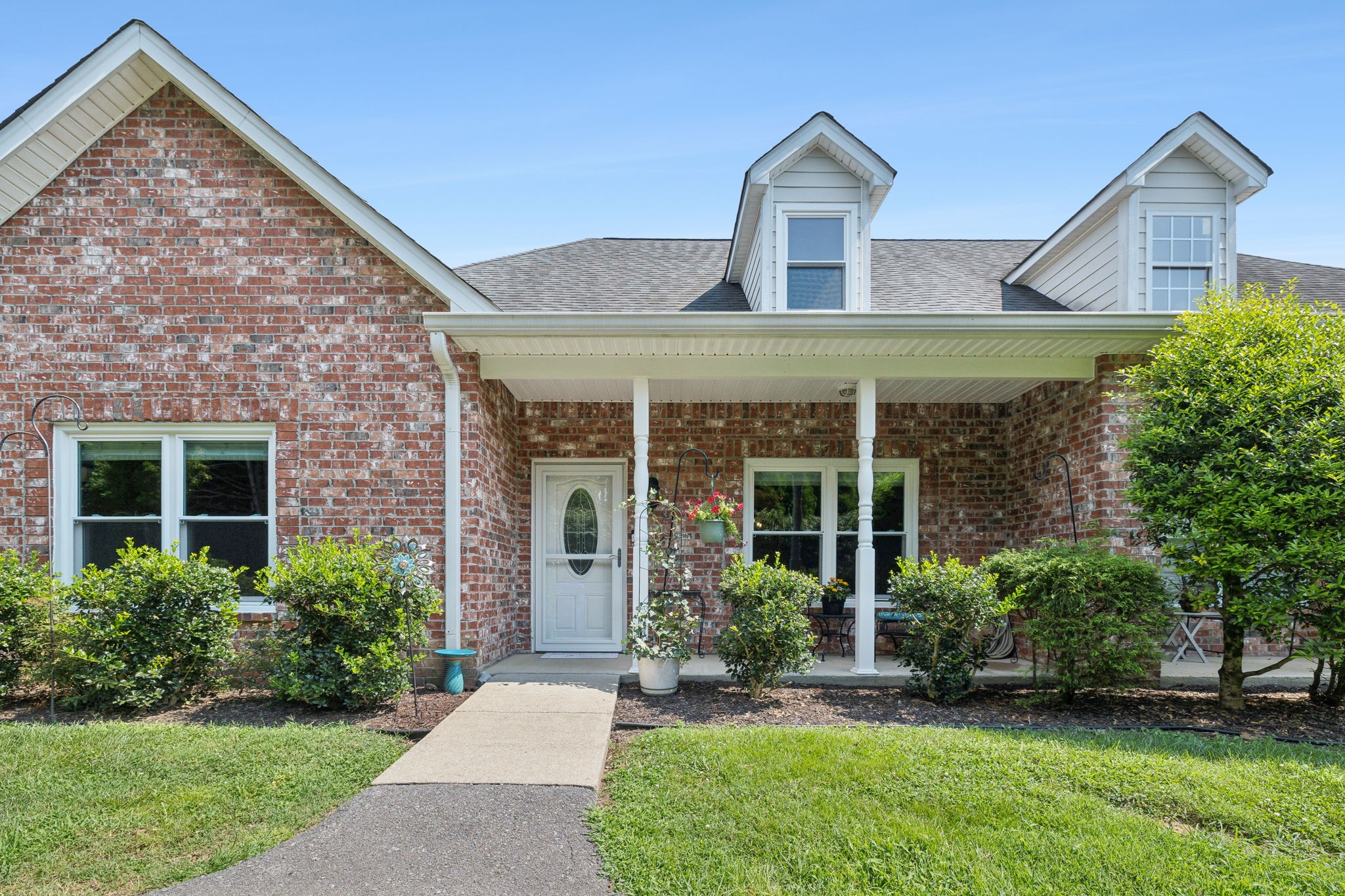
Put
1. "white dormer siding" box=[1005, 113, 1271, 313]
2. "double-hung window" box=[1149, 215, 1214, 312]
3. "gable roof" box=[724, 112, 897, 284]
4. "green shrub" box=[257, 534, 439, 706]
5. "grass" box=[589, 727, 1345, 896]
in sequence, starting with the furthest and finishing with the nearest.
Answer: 1. "gable roof" box=[724, 112, 897, 284]
2. "double-hung window" box=[1149, 215, 1214, 312]
3. "white dormer siding" box=[1005, 113, 1271, 313]
4. "green shrub" box=[257, 534, 439, 706]
5. "grass" box=[589, 727, 1345, 896]

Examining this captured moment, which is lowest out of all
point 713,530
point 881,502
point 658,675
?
point 658,675

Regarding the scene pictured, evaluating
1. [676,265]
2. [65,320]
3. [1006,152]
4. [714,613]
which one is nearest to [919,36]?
[1006,152]

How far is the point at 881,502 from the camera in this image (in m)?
9.50

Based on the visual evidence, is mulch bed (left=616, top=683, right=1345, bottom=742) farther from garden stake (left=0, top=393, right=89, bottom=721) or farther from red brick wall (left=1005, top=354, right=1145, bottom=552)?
garden stake (left=0, top=393, right=89, bottom=721)

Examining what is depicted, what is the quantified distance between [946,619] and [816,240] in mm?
4120

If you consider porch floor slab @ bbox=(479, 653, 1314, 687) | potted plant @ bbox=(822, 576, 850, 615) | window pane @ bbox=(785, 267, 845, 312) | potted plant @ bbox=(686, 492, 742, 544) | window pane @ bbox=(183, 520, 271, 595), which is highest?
window pane @ bbox=(785, 267, 845, 312)

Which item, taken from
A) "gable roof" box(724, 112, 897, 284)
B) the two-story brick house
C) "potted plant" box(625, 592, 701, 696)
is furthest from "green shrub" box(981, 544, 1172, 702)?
"gable roof" box(724, 112, 897, 284)

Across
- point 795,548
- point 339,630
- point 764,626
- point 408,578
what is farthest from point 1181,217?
point 339,630

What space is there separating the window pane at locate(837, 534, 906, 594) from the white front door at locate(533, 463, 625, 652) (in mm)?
2599

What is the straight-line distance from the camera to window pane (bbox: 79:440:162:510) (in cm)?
727

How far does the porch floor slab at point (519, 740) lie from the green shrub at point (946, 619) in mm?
2569

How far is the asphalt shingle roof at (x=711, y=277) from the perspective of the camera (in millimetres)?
8930

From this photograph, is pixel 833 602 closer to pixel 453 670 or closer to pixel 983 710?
pixel 983 710

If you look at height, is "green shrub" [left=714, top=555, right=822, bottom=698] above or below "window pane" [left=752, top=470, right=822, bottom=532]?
below
